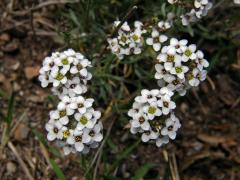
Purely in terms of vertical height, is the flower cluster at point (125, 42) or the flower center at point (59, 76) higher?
the flower cluster at point (125, 42)

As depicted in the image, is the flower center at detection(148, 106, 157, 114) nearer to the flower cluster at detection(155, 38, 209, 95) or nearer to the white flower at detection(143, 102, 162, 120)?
the white flower at detection(143, 102, 162, 120)

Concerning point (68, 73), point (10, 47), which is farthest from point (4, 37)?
point (68, 73)

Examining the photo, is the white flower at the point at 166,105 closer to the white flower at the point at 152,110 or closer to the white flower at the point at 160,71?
the white flower at the point at 152,110

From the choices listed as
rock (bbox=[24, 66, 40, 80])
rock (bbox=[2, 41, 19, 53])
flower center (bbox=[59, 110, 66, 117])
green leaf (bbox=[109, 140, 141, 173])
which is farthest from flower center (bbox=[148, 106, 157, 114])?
rock (bbox=[2, 41, 19, 53])

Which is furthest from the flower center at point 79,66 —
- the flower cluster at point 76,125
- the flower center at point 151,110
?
the flower center at point 151,110

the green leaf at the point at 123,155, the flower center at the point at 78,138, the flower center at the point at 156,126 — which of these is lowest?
the green leaf at the point at 123,155

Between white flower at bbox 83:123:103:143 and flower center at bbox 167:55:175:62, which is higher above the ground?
flower center at bbox 167:55:175:62
